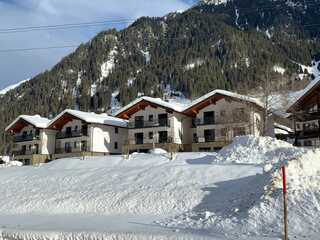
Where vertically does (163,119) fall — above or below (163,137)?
above

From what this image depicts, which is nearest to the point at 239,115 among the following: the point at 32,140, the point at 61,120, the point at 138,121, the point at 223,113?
the point at 223,113

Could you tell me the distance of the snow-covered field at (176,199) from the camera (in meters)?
16.8

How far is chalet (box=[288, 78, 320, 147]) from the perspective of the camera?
158 ft

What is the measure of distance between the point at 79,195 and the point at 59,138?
44.6m

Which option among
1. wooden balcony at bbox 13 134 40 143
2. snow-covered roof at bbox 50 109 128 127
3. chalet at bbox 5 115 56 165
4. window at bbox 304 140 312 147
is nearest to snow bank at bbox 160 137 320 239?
window at bbox 304 140 312 147

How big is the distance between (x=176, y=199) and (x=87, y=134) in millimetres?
42949

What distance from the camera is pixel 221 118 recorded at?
56.5m

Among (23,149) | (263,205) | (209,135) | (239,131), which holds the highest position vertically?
(239,131)

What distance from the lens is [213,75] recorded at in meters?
167

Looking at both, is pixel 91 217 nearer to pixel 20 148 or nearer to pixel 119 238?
pixel 119 238

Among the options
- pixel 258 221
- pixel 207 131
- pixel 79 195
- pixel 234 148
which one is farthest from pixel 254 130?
pixel 258 221

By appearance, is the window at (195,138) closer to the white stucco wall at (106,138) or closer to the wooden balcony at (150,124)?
the wooden balcony at (150,124)

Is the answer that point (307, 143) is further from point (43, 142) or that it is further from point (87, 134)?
point (43, 142)

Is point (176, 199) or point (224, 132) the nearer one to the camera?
point (176, 199)
